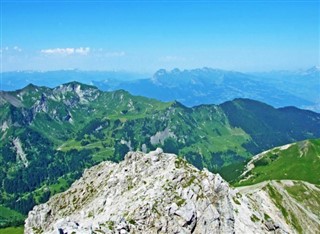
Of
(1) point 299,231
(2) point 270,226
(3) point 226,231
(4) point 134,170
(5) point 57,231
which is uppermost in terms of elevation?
(5) point 57,231

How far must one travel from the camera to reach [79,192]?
143 m

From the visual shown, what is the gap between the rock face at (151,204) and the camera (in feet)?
323

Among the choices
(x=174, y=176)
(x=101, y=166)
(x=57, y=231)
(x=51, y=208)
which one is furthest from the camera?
(x=101, y=166)

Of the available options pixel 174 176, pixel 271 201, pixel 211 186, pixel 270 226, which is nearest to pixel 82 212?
pixel 174 176

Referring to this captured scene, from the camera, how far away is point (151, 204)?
102125 mm

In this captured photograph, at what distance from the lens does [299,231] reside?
170 meters

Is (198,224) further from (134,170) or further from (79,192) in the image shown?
(79,192)

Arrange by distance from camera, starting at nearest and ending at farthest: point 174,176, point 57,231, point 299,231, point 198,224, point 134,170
A: point 57,231 → point 198,224 → point 174,176 → point 134,170 → point 299,231

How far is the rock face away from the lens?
98.4m

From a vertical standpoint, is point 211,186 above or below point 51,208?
above

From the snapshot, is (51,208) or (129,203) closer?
(129,203)

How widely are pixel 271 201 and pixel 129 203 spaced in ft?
306

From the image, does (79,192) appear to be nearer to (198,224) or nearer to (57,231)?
(198,224)

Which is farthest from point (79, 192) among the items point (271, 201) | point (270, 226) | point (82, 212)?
point (271, 201)
